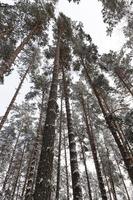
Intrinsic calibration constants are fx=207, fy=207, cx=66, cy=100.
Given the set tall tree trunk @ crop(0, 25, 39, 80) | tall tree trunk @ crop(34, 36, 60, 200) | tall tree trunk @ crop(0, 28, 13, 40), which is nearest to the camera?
tall tree trunk @ crop(34, 36, 60, 200)

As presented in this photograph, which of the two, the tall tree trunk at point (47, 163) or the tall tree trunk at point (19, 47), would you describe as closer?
the tall tree trunk at point (47, 163)

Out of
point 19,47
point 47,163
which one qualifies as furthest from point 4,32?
point 47,163

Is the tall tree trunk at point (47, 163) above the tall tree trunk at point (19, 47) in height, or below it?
below

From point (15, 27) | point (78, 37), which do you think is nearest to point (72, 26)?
point (78, 37)

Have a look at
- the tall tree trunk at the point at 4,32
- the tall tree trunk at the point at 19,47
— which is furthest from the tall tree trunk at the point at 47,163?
the tall tree trunk at the point at 4,32

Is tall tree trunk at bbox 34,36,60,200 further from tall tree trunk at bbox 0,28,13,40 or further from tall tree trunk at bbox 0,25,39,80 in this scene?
tall tree trunk at bbox 0,28,13,40

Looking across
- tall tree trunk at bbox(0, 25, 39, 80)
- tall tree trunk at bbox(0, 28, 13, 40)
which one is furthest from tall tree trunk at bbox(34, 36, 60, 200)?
tall tree trunk at bbox(0, 28, 13, 40)

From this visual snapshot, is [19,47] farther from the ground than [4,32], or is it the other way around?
[4,32]

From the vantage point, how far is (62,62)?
15234 mm

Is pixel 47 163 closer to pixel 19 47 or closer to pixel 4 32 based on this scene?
pixel 19 47

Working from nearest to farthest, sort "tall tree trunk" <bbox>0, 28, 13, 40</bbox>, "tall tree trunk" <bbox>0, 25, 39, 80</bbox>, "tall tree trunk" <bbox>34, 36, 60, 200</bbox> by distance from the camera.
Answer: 1. "tall tree trunk" <bbox>34, 36, 60, 200</bbox>
2. "tall tree trunk" <bbox>0, 25, 39, 80</bbox>
3. "tall tree trunk" <bbox>0, 28, 13, 40</bbox>

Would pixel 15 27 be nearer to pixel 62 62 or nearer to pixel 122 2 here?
pixel 62 62

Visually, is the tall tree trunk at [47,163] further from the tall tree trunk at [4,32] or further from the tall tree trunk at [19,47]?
the tall tree trunk at [4,32]

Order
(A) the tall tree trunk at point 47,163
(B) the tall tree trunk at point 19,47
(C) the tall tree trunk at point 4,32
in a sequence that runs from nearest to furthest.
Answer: (A) the tall tree trunk at point 47,163 < (B) the tall tree trunk at point 19,47 < (C) the tall tree trunk at point 4,32
